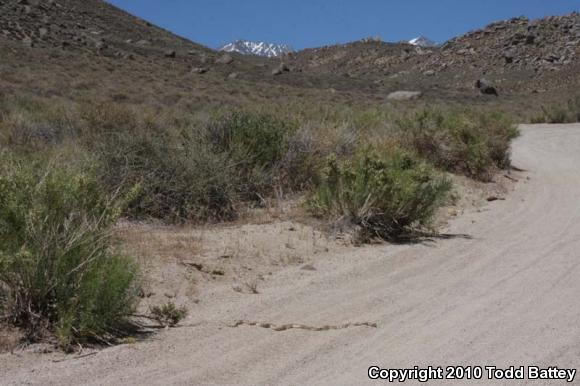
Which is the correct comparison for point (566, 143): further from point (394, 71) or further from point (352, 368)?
point (394, 71)

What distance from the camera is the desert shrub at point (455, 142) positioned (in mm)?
16328

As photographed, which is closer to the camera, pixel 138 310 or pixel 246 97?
pixel 138 310

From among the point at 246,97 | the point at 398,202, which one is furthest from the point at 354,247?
the point at 246,97

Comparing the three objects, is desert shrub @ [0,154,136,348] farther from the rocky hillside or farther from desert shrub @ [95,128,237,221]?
the rocky hillside

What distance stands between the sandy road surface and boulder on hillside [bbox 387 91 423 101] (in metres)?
40.6

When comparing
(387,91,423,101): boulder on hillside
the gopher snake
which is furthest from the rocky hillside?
the gopher snake

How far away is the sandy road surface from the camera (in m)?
5.07

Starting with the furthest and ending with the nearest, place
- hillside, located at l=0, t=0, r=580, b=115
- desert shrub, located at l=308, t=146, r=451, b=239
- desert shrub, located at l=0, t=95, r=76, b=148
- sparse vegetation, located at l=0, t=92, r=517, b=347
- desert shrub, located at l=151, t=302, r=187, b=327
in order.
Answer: hillside, located at l=0, t=0, r=580, b=115
desert shrub, located at l=0, t=95, r=76, b=148
desert shrub, located at l=308, t=146, r=451, b=239
desert shrub, located at l=151, t=302, r=187, b=327
sparse vegetation, located at l=0, t=92, r=517, b=347

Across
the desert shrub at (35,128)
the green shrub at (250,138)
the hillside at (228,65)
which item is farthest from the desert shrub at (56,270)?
the hillside at (228,65)

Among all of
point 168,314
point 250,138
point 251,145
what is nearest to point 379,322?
point 168,314

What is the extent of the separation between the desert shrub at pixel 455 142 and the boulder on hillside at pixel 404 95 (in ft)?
104

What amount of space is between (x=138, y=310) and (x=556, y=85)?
59.8 m

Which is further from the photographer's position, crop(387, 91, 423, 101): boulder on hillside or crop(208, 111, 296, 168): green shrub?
crop(387, 91, 423, 101): boulder on hillside

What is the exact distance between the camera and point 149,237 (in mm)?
8836
